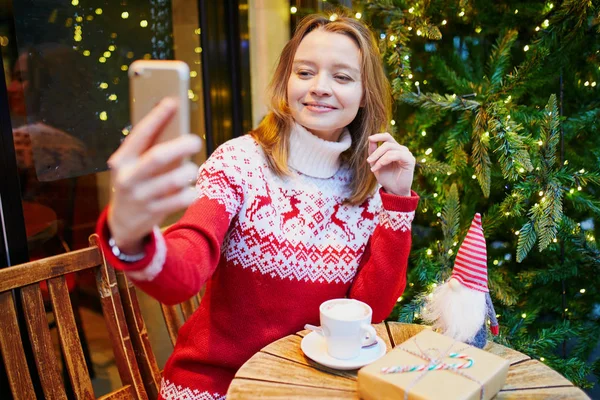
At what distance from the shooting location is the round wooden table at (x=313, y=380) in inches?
37.2

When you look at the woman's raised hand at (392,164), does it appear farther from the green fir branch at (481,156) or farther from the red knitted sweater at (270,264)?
the green fir branch at (481,156)

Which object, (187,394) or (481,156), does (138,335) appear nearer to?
(187,394)

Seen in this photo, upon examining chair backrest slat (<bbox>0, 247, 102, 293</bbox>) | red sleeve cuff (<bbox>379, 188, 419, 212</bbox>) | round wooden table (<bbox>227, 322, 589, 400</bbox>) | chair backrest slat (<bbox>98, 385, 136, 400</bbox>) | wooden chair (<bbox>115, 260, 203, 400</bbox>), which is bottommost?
chair backrest slat (<bbox>98, 385, 136, 400</bbox>)

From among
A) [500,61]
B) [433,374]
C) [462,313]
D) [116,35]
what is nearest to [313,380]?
[433,374]

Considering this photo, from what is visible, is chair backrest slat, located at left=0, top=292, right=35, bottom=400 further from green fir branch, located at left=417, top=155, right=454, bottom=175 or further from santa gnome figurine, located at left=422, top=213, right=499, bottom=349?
green fir branch, located at left=417, top=155, right=454, bottom=175

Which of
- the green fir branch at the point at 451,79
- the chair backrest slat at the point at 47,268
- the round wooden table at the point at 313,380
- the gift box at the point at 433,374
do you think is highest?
the green fir branch at the point at 451,79

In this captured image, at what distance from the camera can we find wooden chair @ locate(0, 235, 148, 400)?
1303mm

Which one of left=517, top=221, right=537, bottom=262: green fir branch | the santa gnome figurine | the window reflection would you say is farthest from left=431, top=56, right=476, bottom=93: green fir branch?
the window reflection

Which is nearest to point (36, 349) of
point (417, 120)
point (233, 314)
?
point (233, 314)

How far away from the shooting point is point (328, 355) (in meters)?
1.06

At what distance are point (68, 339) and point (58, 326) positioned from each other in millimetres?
46

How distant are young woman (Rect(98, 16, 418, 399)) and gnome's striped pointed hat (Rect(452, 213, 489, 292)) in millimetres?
188

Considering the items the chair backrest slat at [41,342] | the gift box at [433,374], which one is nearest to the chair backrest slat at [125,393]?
the chair backrest slat at [41,342]

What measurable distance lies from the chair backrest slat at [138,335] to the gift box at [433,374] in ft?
2.97
